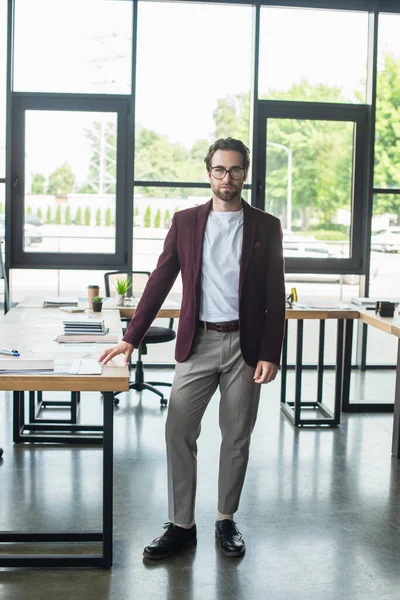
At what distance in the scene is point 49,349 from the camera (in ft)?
11.6

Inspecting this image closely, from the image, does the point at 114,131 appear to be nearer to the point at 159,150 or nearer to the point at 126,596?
the point at 159,150

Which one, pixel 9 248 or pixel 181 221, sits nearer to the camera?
pixel 181 221

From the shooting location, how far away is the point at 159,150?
699 cm

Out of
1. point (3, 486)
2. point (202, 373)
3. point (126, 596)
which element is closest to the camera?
point (126, 596)

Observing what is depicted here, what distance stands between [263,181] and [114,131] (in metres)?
1.47

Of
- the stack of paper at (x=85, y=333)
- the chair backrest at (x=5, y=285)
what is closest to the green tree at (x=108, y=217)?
the chair backrest at (x=5, y=285)

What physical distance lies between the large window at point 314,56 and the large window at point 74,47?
4.34 feet

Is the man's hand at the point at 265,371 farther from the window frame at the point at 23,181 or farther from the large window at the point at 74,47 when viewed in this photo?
the large window at the point at 74,47

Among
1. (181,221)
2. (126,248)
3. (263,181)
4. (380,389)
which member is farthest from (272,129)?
(181,221)

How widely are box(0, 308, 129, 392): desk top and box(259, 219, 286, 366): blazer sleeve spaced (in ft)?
1.99

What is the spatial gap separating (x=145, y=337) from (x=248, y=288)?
2.70 metres

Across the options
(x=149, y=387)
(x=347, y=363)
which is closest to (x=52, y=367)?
(x=149, y=387)

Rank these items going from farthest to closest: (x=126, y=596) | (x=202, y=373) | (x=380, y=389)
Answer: (x=380, y=389) < (x=202, y=373) < (x=126, y=596)

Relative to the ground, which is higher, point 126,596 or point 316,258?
point 316,258
